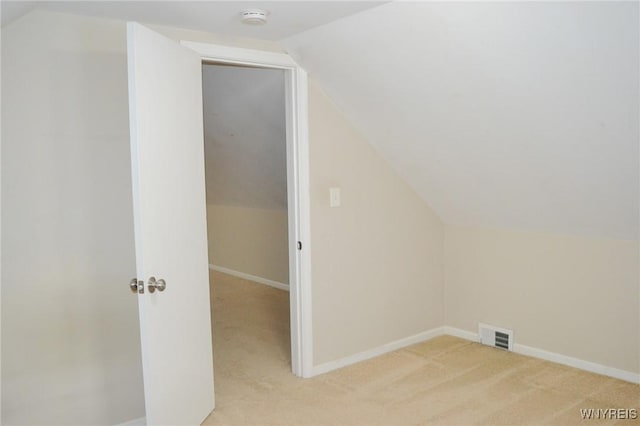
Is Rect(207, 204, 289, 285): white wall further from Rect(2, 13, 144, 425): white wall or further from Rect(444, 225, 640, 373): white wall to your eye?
Rect(2, 13, 144, 425): white wall

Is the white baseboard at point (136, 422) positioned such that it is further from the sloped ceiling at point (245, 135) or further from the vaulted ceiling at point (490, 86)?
the sloped ceiling at point (245, 135)

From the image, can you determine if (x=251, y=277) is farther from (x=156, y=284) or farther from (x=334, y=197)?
(x=156, y=284)

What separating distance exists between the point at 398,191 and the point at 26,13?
Result: 7.98ft

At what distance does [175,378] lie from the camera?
266 cm

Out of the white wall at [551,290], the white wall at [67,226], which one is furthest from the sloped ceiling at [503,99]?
the white wall at [67,226]

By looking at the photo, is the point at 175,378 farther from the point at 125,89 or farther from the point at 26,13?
the point at 26,13

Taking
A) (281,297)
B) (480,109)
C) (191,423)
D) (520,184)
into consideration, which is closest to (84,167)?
(191,423)

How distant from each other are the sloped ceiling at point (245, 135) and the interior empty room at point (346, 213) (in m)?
0.13

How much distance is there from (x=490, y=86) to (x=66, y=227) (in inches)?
82.2

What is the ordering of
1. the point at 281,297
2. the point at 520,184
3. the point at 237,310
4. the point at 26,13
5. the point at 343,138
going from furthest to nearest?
the point at 281,297 < the point at 237,310 < the point at 343,138 < the point at 520,184 < the point at 26,13

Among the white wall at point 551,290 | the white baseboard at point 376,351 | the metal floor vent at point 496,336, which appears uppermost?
the white wall at point 551,290

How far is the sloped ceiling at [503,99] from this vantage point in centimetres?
219

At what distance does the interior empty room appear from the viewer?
8.03ft

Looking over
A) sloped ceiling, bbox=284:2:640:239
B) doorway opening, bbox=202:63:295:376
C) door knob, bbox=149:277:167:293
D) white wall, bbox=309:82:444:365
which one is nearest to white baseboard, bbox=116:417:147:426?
doorway opening, bbox=202:63:295:376
